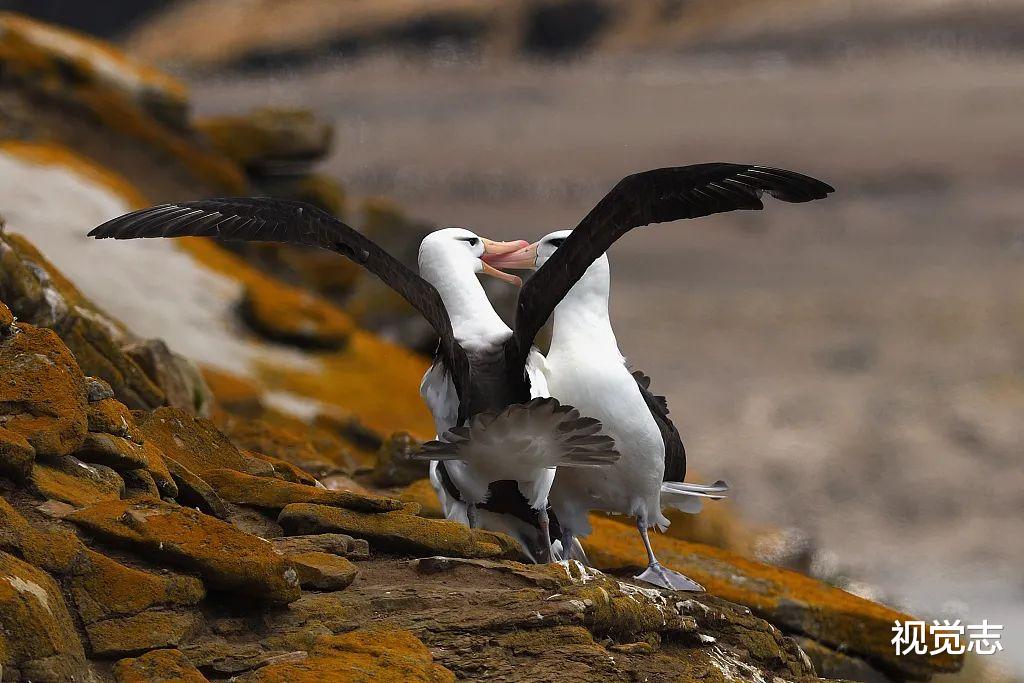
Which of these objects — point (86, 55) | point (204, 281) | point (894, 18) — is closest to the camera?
point (204, 281)

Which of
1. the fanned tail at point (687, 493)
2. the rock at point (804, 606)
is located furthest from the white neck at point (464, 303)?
the rock at point (804, 606)

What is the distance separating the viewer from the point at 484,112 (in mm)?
43844

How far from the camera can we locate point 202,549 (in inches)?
254

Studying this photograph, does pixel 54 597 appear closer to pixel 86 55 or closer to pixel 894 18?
pixel 86 55

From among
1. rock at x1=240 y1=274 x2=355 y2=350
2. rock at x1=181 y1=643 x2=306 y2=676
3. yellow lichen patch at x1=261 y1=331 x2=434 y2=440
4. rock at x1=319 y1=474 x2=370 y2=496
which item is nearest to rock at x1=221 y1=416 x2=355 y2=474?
rock at x1=319 y1=474 x2=370 y2=496

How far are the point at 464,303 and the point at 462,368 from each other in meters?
0.44

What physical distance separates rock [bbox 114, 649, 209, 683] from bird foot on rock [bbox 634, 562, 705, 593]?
293 cm

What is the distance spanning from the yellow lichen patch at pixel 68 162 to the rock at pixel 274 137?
183 inches

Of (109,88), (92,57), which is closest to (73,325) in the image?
(109,88)

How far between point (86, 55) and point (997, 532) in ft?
39.9

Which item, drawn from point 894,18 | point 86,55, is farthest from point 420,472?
point 894,18

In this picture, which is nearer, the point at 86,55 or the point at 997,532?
the point at 997,532

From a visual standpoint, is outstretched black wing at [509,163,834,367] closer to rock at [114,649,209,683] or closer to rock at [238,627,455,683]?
rock at [238,627,455,683]

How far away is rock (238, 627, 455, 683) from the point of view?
6.17 metres
